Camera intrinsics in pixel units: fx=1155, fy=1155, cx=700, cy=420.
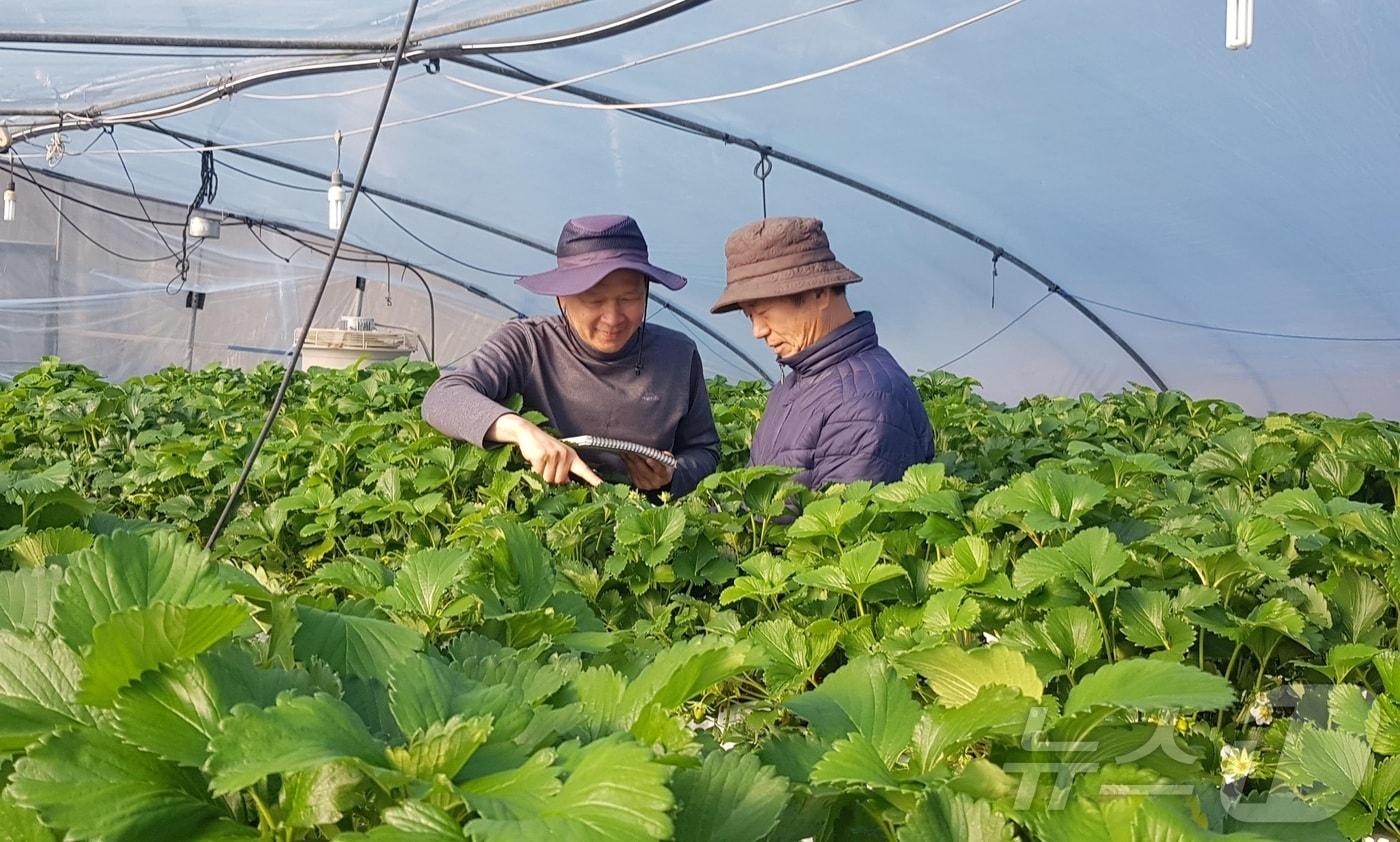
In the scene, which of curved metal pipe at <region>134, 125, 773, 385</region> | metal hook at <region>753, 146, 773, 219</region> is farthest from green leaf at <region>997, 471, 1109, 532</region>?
curved metal pipe at <region>134, 125, 773, 385</region>

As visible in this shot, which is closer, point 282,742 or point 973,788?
point 282,742

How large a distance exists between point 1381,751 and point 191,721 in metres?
0.88

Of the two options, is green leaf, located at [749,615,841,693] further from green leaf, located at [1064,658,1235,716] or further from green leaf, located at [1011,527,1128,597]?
green leaf, located at [1064,658,1235,716]

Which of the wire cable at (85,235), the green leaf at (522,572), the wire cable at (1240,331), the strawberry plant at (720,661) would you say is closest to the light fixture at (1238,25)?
the strawberry plant at (720,661)

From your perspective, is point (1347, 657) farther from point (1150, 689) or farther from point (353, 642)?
point (353, 642)

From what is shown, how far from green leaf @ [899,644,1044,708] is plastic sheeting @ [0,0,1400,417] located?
5.13 m

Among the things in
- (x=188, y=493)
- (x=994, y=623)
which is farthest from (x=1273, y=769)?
(x=188, y=493)

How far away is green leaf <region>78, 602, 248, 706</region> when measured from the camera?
542 mm

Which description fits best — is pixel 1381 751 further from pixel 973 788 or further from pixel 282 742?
pixel 282 742

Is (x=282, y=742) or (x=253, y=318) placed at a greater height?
(x=282, y=742)

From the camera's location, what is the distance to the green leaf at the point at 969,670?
0.81 meters

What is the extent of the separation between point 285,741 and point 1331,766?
805mm

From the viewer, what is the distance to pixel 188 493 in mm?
2781

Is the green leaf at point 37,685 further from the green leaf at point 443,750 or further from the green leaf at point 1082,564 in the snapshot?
the green leaf at point 1082,564
